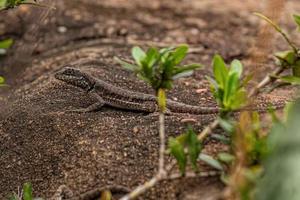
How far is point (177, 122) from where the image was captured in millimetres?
4148

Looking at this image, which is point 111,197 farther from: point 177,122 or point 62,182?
point 177,122

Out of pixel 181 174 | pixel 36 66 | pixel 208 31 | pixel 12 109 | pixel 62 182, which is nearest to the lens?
pixel 181 174

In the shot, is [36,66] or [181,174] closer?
[181,174]

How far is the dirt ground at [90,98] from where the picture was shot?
12.7 feet

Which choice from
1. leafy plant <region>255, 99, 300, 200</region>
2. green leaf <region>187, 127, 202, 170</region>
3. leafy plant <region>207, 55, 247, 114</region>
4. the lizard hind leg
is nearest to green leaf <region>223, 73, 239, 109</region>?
leafy plant <region>207, 55, 247, 114</region>

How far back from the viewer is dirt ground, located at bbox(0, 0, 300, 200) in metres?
3.88

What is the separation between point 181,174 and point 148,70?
1.85 ft

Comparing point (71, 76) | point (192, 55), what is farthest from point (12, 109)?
point (192, 55)

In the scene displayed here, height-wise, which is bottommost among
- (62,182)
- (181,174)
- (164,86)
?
(62,182)

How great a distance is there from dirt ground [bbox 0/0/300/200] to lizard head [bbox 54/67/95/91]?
0.37 feet

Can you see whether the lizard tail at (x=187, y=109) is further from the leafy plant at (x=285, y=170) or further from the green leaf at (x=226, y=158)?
the leafy plant at (x=285, y=170)

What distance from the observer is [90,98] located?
17.0 ft

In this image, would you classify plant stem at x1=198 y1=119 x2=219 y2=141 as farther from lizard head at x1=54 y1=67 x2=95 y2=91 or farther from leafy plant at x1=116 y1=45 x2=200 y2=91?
lizard head at x1=54 y1=67 x2=95 y2=91

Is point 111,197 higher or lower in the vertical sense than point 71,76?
lower
